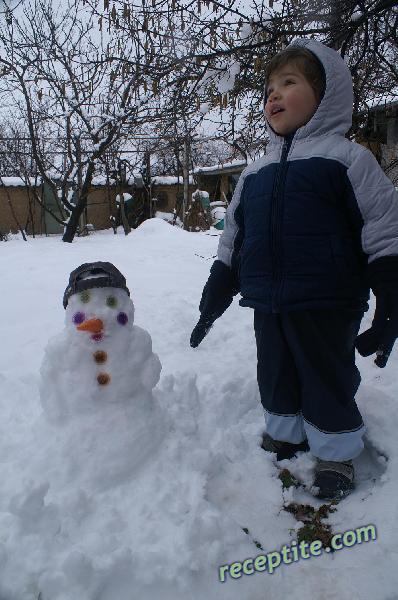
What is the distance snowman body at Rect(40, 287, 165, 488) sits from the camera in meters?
1.61

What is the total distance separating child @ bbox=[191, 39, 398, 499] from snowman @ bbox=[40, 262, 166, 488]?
0.52m

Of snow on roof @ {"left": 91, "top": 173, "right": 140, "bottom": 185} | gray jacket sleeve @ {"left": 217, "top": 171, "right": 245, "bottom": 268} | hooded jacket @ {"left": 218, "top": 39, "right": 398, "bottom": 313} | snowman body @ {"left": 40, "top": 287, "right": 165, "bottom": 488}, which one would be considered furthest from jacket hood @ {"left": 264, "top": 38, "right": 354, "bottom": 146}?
snow on roof @ {"left": 91, "top": 173, "right": 140, "bottom": 185}

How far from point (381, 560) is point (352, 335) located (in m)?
A: 0.76

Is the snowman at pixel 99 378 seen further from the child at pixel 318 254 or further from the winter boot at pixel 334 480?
the winter boot at pixel 334 480

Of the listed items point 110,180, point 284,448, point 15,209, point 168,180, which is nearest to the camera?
point 284,448

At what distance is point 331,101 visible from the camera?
5.27ft

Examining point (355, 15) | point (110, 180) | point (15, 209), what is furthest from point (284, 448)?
point (15, 209)

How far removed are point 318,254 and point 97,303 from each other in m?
0.85

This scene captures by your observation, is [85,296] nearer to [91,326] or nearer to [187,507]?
[91,326]

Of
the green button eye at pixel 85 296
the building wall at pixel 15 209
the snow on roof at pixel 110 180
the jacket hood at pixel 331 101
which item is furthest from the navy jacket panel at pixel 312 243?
the building wall at pixel 15 209

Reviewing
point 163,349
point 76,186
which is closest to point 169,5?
point 163,349

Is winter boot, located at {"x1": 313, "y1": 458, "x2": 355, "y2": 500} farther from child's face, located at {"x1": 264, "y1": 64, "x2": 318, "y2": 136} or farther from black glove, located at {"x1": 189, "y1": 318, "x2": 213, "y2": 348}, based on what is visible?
child's face, located at {"x1": 264, "y1": 64, "x2": 318, "y2": 136}

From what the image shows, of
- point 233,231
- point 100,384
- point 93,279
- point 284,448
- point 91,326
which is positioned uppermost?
point 233,231

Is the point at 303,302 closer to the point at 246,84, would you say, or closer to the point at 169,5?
the point at 246,84
